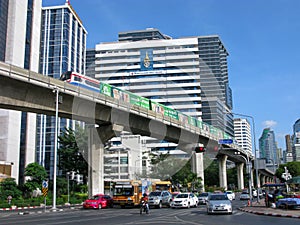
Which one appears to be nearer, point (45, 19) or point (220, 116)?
point (45, 19)

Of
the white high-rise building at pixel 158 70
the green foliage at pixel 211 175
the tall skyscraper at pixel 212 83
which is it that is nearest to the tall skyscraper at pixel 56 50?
the white high-rise building at pixel 158 70

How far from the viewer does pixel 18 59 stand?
213 ft

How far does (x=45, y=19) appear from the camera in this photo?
10819 cm

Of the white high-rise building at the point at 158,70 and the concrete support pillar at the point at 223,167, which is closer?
the concrete support pillar at the point at 223,167

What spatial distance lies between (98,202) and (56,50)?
266 feet

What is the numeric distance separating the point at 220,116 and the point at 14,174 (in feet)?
298

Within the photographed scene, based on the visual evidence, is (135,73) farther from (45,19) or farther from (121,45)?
(45,19)

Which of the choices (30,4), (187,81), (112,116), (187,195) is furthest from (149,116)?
(187,81)

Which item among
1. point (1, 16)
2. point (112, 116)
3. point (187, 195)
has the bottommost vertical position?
point (187, 195)

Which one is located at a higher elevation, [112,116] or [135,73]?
[135,73]

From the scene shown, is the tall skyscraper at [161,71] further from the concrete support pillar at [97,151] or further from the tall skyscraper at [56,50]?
the concrete support pillar at [97,151]

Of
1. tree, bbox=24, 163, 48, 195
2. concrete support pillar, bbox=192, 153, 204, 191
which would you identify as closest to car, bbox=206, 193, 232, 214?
tree, bbox=24, 163, 48, 195

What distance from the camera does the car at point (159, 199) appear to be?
2990 centimetres

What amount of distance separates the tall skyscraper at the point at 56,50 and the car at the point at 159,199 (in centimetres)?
6952
